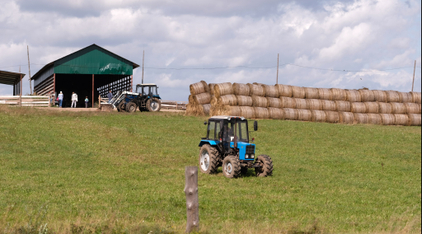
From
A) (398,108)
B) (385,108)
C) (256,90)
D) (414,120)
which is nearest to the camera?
(256,90)

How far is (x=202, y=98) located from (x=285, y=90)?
6730 mm

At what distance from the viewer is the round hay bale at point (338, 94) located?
36.6m

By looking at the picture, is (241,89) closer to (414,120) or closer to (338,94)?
(338,94)

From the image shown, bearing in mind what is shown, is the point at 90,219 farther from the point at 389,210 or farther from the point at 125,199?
the point at 389,210

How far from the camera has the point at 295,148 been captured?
22.4 meters

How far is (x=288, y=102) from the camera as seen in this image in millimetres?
34531

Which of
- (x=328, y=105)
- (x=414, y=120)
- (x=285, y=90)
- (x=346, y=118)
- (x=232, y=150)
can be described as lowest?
(x=232, y=150)

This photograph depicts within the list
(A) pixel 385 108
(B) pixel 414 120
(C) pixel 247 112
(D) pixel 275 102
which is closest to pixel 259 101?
(D) pixel 275 102

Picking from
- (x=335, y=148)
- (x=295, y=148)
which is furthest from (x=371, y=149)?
(x=295, y=148)

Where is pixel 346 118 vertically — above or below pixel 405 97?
below

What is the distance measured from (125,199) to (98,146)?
32.9 feet

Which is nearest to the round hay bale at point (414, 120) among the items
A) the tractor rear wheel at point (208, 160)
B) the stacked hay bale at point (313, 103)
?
the stacked hay bale at point (313, 103)

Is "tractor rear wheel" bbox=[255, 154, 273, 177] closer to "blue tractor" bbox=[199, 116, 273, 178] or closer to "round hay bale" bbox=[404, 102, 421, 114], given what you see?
"blue tractor" bbox=[199, 116, 273, 178]

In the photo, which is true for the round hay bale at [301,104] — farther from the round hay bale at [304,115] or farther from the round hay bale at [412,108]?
the round hay bale at [412,108]
